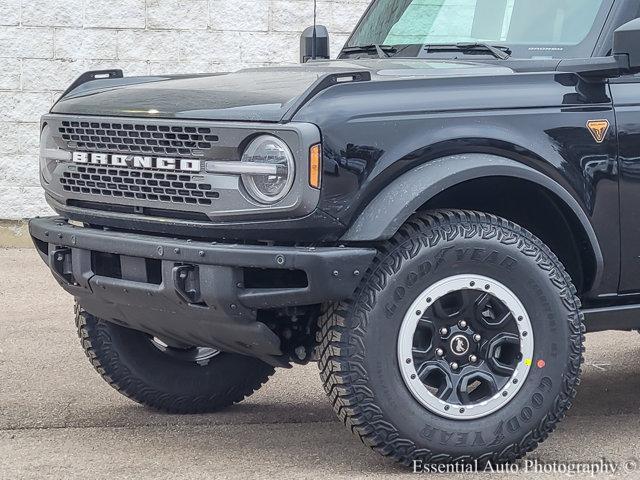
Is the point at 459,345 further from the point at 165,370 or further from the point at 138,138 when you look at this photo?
the point at 165,370

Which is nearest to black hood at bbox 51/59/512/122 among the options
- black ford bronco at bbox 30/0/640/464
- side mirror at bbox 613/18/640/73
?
black ford bronco at bbox 30/0/640/464

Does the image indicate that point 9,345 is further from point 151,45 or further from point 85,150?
point 151,45

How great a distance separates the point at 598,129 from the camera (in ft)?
14.8

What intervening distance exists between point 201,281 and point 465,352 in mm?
924

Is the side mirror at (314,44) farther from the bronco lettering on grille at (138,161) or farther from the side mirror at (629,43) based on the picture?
the side mirror at (629,43)

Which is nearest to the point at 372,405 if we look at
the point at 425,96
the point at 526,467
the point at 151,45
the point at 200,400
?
the point at 526,467

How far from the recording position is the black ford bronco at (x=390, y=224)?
4.07m

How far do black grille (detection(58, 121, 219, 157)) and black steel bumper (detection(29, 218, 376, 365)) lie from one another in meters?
0.30

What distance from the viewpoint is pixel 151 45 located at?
31.8 feet

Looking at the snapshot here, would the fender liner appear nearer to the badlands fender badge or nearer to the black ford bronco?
the black ford bronco

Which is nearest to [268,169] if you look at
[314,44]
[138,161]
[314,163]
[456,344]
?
[314,163]

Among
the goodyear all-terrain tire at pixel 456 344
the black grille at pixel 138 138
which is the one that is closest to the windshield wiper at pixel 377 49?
the goodyear all-terrain tire at pixel 456 344

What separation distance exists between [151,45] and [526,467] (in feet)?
20.0

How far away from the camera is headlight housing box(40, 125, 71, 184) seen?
478 centimetres
